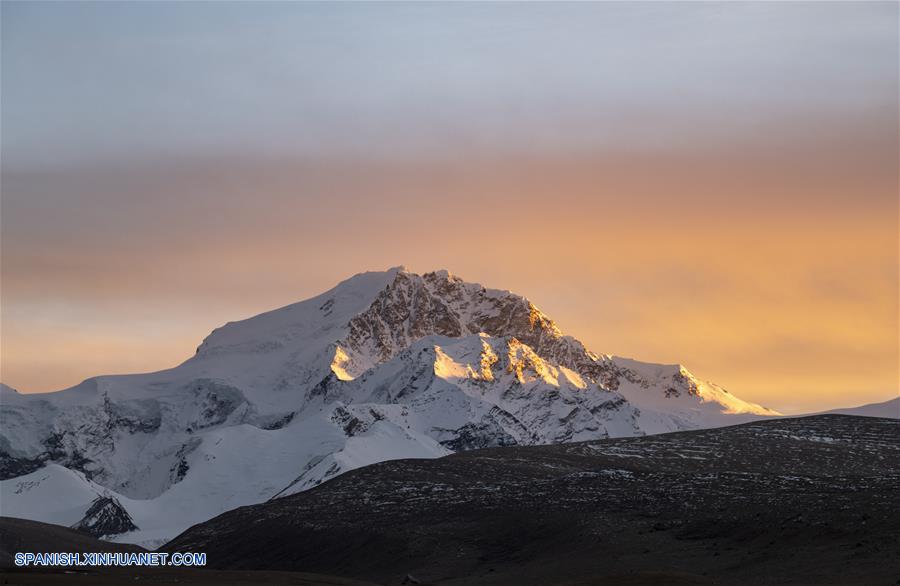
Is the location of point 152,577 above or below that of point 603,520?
below

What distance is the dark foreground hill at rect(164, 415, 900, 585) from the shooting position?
12088 centimetres

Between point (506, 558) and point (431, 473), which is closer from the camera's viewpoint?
point (506, 558)

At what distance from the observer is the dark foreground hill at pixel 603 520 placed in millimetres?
120875

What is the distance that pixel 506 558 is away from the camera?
142 m

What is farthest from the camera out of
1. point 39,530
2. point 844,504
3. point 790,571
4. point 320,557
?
point 39,530

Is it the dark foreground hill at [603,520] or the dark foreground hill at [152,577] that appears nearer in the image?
the dark foreground hill at [152,577]

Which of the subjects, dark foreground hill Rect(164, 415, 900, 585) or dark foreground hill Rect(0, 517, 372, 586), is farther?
dark foreground hill Rect(164, 415, 900, 585)

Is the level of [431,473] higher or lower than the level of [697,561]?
higher

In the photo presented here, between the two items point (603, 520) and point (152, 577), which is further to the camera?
point (603, 520)

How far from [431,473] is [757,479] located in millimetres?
42343

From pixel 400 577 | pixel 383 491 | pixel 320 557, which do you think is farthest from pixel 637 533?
pixel 383 491

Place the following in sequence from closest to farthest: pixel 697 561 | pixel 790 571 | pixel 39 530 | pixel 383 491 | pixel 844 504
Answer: pixel 790 571 → pixel 697 561 → pixel 844 504 → pixel 383 491 → pixel 39 530

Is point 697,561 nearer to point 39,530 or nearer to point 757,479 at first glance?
point 757,479

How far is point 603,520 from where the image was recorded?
478 ft
